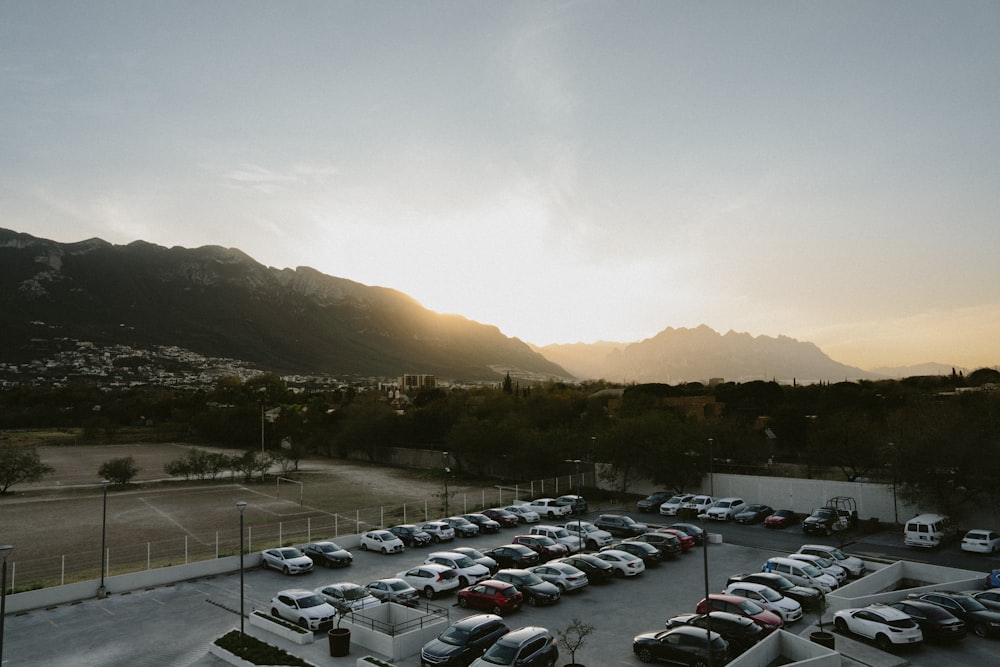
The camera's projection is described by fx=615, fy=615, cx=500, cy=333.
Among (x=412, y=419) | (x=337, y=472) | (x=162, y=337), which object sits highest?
(x=162, y=337)

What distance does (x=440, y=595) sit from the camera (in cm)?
2470

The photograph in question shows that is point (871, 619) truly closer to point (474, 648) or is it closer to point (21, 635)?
point (474, 648)

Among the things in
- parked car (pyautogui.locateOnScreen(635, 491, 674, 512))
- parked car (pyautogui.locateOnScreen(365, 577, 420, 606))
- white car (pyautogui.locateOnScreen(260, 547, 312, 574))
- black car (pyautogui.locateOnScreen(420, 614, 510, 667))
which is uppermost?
black car (pyautogui.locateOnScreen(420, 614, 510, 667))

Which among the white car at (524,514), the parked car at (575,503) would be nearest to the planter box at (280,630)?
the white car at (524,514)

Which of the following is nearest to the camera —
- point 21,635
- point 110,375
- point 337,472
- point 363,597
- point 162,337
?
point 21,635

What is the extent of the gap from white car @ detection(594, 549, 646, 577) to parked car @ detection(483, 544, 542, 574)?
122 inches

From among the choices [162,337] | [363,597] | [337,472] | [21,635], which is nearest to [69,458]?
[337,472]

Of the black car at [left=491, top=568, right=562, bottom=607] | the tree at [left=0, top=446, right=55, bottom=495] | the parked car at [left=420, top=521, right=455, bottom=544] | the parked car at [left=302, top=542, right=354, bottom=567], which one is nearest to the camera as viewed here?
the black car at [left=491, top=568, right=562, bottom=607]

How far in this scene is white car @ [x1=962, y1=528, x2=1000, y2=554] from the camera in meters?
30.3

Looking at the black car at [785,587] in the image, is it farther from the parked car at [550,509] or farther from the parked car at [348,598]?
the parked car at [550,509]

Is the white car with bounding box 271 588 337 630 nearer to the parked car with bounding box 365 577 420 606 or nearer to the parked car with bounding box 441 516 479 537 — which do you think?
the parked car with bounding box 365 577 420 606

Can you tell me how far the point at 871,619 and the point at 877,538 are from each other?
705 inches

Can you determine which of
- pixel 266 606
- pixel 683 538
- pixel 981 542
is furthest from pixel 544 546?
pixel 981 542

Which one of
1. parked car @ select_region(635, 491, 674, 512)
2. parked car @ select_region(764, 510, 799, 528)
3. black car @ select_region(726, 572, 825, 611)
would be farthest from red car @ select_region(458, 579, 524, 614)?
parked car @ select_region(635, 491, 674, 512)
